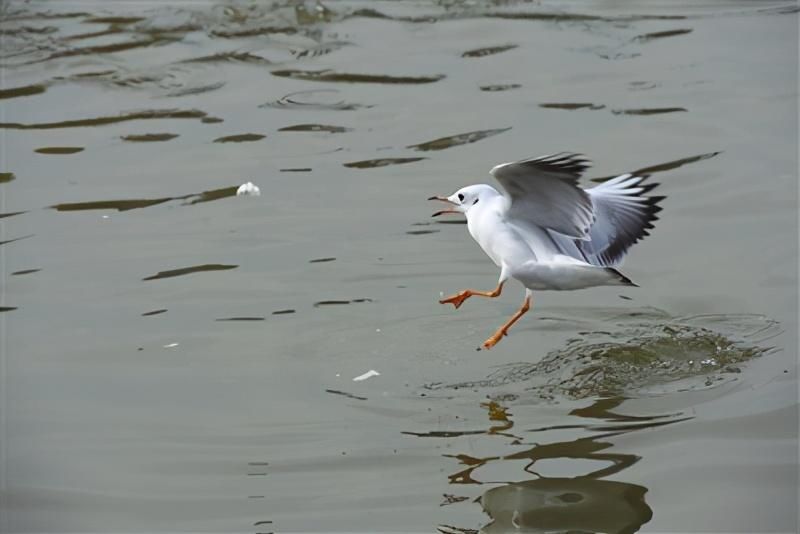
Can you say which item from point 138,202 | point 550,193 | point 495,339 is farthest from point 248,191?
point 550,193

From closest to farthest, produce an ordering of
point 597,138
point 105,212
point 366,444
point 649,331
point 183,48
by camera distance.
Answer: point 366,444, point 649,331, point 105,212, point 597,138, point 183,48

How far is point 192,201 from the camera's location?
8.36 m

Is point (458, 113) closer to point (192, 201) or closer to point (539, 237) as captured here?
point (192, 201)

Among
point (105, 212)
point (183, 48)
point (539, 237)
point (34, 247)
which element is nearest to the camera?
point (539, 237)

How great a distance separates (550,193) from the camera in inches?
226

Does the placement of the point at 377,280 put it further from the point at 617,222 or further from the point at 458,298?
the point at 617,222

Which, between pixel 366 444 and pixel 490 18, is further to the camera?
pixel 490 18

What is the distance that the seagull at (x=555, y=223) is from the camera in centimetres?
564

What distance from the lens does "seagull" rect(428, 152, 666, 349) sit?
5.64m

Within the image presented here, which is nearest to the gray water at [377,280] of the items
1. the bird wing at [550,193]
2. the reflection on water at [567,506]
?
the reflection on water at [567,506]

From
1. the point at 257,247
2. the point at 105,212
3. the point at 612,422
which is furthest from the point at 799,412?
the point at 105,212

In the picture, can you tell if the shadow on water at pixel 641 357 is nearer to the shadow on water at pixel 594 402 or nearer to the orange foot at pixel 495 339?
the shadow on water at pixel 594 402

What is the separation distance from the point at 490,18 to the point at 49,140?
448 cm

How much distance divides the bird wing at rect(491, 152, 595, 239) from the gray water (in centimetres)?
71
